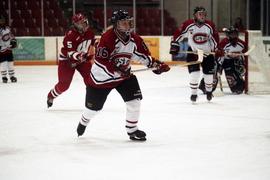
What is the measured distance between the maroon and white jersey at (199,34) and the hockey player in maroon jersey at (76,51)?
115 centimetres

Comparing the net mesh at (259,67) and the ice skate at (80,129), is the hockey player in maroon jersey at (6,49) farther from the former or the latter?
the ice skate at (80,129)

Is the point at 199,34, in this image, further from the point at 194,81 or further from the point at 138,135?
the point at 138,135

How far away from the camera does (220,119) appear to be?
5863 mm

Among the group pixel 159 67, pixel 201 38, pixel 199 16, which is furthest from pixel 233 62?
pixel 159 67

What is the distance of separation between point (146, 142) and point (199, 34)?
2.60 metres

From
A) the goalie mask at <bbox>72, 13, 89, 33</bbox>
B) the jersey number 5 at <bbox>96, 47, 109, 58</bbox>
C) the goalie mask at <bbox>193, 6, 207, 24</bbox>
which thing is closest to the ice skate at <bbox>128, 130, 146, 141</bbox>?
the jersey number 5 at <bbox>96, 47, 109, 58</bbox>

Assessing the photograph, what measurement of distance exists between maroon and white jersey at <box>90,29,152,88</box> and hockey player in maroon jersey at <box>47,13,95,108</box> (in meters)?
1.49

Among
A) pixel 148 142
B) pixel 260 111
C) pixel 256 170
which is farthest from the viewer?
pixel 260 111

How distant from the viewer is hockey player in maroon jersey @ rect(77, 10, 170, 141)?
14.8 ft

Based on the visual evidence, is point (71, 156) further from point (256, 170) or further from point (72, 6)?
point (72, 6)

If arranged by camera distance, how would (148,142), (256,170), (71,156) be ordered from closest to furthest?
(256,170) < (71,156) < (148,142)

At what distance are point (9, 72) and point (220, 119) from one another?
5009 millimetres

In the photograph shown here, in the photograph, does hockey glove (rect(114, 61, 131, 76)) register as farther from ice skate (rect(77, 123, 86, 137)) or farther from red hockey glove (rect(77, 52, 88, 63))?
red hockey glove (rect(77, 52, 88, 63))

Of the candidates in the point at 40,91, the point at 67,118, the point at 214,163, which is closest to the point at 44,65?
the point at 40,91
